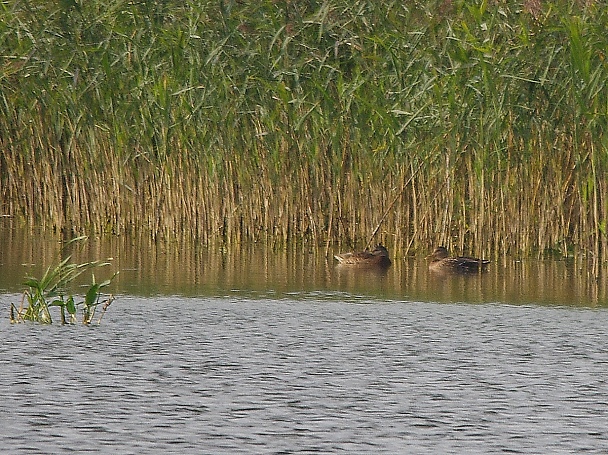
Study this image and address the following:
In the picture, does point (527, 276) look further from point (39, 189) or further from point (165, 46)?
point (39, 189)

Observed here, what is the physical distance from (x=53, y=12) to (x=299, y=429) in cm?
690

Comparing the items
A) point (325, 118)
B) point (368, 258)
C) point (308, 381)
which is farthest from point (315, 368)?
point (325, 118)

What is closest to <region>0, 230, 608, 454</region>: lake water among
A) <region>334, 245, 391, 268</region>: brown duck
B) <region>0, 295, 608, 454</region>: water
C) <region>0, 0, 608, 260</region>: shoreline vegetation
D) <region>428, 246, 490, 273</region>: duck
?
<region>0, 295, 608, 454</region>: water

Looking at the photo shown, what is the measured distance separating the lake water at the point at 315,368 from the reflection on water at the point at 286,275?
0.12ft

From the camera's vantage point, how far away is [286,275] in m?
9.27

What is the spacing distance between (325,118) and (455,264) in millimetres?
1707

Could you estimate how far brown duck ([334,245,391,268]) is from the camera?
9.68 meters

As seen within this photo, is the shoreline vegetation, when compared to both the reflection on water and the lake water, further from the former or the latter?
the lake water

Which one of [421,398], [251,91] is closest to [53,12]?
[251,91]

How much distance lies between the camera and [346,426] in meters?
4.79

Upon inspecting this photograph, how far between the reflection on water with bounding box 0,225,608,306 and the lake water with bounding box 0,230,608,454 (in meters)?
0.04

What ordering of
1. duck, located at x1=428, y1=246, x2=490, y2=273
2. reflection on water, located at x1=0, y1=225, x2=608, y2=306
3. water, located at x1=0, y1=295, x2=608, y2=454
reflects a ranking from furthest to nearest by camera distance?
duck, located at x1=428, y1=246, x2=490, y2=273 < reflection on water, located at x1=0, y1=225, x2=608, y2=306 < water, located at x1=0, y1=295, x2=608, y2=454

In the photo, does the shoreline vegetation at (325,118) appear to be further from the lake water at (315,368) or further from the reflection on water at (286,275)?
the lake water at (315,368)

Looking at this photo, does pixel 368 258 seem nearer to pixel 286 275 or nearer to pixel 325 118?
pixel 286 275
